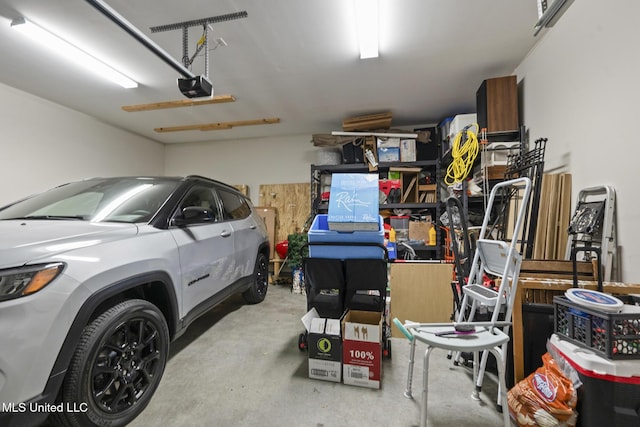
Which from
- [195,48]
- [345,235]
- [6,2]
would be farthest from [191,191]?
[6,2]

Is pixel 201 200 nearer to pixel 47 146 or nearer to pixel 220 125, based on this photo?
pixel 220 125

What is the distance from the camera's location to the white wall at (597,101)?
1604mm

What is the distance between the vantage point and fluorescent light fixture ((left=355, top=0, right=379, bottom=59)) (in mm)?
2096

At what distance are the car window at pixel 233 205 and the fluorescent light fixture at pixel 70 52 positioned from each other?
2.02 metres

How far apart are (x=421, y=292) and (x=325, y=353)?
50.0 inches

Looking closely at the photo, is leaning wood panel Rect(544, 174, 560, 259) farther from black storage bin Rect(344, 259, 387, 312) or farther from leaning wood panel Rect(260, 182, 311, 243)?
leaning wood panel Rect(260, 182, 311, 243)

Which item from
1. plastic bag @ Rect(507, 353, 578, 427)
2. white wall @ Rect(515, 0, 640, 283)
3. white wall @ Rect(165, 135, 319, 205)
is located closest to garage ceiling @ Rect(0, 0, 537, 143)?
white wall @ Rect(515, 0, 640, 283)

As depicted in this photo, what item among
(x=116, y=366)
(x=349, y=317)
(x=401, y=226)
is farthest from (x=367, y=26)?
(x=116, y=366)

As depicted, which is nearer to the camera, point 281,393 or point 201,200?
point 281,393

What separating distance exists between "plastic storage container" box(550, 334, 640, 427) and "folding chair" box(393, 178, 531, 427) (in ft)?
1.02

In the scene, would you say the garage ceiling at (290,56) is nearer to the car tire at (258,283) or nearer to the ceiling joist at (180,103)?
the ceiling joist at (180,103)

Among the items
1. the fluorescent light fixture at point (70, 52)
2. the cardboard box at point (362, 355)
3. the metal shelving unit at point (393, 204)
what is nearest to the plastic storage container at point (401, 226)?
the metal shelving unit at point (393, 204)

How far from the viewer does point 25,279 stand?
107cm

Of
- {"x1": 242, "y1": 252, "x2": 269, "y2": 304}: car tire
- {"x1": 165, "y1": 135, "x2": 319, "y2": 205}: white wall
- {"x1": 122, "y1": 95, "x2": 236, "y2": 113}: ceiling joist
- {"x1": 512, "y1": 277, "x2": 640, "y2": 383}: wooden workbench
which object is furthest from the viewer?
{"x1": 165, "y1": 135, "x2": 319, "y2": 205}: white wall
